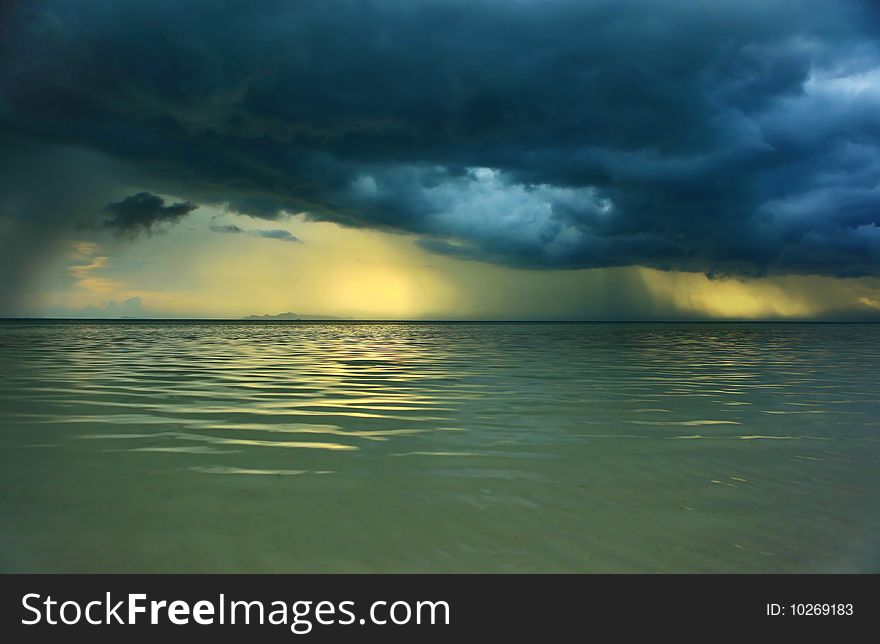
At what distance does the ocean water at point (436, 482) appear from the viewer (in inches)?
175

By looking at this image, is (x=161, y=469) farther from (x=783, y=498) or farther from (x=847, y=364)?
(x=847, y=364)

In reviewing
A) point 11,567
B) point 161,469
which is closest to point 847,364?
point 161,469

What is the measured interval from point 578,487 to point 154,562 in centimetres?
424

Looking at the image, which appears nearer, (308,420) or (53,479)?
(53,479)

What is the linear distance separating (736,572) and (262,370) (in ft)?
61.6

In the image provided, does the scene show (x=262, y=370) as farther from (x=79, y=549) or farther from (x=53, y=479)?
(x=79, y=549)

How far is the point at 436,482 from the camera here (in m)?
6.41

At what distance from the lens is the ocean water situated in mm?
4453

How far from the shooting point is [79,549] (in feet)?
14.8
